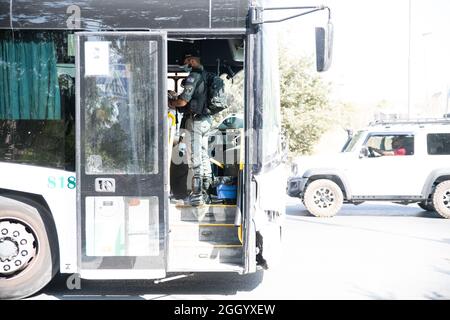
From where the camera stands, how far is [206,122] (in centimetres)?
684

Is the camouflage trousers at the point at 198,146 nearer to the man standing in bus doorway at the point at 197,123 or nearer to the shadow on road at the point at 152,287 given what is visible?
the man standing in bus doorway at the point at 197,123

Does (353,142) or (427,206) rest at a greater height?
(353,142)

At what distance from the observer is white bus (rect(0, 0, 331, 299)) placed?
18.8 feet

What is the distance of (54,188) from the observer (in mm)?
5828

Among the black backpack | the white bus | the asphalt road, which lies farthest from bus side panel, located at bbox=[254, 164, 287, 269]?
the black backpack

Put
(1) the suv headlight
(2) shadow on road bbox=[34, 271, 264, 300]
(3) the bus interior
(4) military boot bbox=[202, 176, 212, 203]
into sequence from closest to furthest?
1. (3) the bus interior
2. (2) shadow on road bbox=[34, 271, 264, 300]
3. (4) military boot bbox=[202, 176, 212, 203]
4. (1) the suv headlight

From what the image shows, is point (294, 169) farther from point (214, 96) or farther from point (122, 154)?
point (122, 154)

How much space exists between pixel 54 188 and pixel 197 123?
1.86 metres

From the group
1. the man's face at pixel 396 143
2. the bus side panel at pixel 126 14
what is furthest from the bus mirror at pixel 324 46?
the man's face at pixel 396 143

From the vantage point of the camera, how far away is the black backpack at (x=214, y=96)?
685cm

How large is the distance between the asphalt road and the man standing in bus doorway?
4.02 ft

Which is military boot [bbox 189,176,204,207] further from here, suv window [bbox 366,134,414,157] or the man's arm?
suv window [bbox 366,134,414,157]

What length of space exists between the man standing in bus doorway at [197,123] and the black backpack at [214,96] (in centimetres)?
4

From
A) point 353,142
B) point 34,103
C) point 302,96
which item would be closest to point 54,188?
point 34,103
